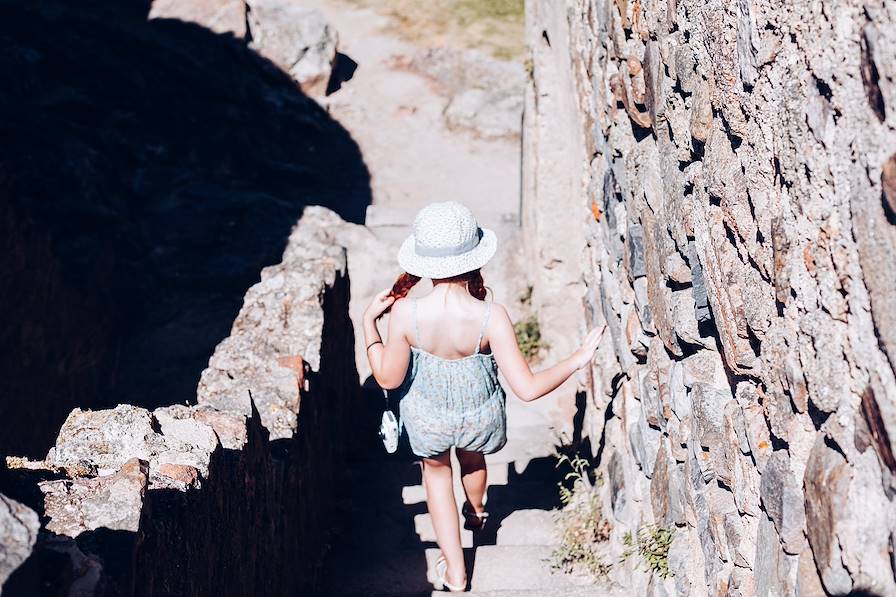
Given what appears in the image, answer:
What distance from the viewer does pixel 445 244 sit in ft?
10.3

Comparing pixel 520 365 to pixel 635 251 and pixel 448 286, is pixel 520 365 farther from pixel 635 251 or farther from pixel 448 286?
pixel 635 251

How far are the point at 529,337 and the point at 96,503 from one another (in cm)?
437

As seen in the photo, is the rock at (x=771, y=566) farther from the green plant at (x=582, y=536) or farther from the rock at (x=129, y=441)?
the green plant at (x=582, y=536)

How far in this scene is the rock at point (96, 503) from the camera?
2.14m

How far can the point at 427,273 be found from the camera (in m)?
3.16

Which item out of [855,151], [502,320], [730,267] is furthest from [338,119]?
[855,151]

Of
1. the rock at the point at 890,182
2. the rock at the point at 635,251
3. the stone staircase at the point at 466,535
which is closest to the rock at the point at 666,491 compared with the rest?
the rock at the point at 635,251

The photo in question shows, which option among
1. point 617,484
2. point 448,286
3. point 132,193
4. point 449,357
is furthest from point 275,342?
point 132,193

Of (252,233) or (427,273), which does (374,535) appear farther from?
(252,233)

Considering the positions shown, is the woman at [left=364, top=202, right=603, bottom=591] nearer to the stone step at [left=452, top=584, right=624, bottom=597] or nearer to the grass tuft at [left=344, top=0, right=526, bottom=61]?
the stone step at [left=452, top=584, right=624, bottom=597]

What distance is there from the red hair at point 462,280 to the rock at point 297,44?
29.2ft

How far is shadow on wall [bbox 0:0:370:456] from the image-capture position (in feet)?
20.7

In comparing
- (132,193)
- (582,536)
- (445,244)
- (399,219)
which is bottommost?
(582,536)

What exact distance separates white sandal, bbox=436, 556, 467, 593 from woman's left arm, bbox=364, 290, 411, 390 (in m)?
0.94
